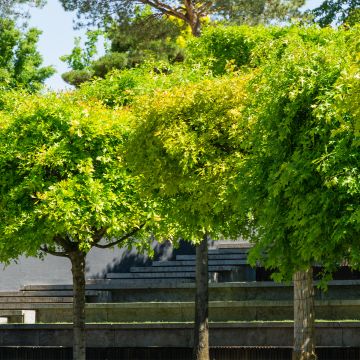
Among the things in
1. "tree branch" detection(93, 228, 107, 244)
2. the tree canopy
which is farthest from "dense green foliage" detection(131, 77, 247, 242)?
"tree branch" detection(93, 228, 107, 244)

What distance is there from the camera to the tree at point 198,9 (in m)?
38.3

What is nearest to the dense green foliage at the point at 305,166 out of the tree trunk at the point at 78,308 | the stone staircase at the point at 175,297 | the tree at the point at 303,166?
the tree at the point at 303,166

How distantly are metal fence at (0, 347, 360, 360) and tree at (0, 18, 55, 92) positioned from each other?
78.0 ft

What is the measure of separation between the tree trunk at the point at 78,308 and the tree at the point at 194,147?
3335 millimetres

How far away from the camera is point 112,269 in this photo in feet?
103

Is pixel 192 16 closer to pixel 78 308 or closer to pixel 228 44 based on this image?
pixel 228 44

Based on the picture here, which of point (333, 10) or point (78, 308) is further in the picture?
point (333, 10)

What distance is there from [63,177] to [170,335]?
531 cm

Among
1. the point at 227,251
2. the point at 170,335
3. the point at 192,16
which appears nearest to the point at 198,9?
the point at 192,16

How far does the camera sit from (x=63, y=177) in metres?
21.5

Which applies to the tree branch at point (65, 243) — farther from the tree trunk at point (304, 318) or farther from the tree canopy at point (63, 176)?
the tree trunk at point (304, 318)

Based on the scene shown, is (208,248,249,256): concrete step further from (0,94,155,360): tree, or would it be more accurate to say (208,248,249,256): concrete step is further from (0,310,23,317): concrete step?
(0,94,155,360): tree

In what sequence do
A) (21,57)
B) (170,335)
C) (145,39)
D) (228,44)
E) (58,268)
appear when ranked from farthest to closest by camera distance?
(21,57) < (145,39) < (58,268) < (228,44) < (170,335)

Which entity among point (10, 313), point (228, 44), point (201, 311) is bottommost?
point (201, 311)
